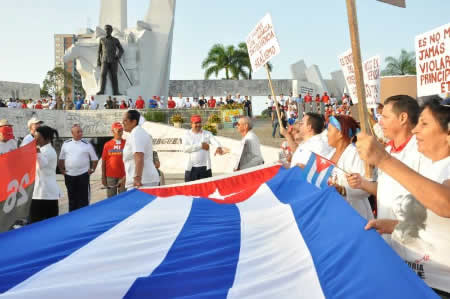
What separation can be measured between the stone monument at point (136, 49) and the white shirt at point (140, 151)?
26.3 meters

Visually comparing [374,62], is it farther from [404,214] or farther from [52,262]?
[52,262]

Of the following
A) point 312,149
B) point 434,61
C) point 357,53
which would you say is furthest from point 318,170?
point 434,61

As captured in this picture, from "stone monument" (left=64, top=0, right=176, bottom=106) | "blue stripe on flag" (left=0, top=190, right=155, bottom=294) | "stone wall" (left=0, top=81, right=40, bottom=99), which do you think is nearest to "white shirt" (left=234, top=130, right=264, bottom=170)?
"blue stripe on flag" (left=0, top=190, right=155, bottom=294)

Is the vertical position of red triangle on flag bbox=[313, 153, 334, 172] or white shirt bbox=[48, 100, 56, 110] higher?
white shirt bbox=[48, 100, 56, 110]

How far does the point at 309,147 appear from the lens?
4.38 m

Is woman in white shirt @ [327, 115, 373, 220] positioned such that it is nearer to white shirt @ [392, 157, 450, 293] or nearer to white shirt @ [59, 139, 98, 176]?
white shirt @ [392, 157, 450, 293]

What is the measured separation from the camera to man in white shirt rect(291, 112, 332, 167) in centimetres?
424

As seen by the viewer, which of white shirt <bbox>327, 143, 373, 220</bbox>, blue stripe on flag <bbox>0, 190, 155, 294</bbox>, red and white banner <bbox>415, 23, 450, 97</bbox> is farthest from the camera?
red and white banner <bbox>415, 23, 450, 97</bbox>

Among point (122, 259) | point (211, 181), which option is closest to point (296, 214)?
point (122, 259)

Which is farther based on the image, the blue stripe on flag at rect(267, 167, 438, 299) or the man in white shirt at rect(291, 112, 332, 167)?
the man in white shirt at rect(291, 112, 332, 167)

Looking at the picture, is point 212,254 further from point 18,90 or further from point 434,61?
point 18,90

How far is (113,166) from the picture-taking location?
645 cm

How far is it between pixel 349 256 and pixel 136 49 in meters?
30.8

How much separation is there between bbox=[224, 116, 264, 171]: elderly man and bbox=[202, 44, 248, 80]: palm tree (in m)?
44.3
